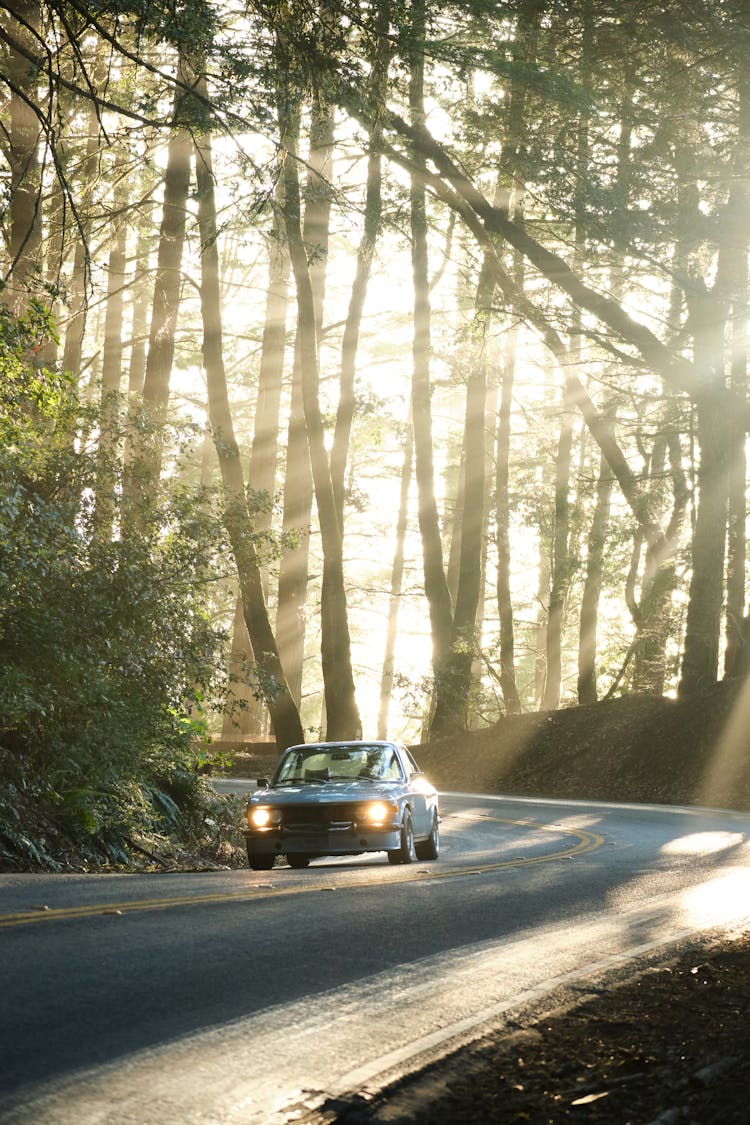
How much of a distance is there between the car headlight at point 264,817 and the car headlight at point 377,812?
955mm

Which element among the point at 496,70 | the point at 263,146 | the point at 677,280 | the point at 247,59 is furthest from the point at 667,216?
the point at 247,59

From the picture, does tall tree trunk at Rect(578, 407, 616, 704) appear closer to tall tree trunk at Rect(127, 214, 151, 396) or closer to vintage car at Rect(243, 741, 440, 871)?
tall tree trunk at Rect(127, 214, 151, 396)

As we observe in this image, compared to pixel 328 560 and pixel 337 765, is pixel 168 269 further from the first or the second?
pixel 337 765

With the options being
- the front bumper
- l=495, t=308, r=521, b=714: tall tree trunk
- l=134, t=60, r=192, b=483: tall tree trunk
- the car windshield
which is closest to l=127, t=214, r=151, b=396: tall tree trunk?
l=134, t=60, r=192, b=483: tall tree trunk

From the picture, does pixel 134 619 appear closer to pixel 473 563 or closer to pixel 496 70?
pixel 496 70

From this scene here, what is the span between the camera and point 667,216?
2592 centimetres

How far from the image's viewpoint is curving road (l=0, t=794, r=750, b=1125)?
5.29 metres

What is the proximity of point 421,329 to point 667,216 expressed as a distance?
15.4 m

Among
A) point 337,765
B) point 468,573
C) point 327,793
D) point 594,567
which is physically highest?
point 594,567

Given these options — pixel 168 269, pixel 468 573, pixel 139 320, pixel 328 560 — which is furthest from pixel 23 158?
pixel 139 320

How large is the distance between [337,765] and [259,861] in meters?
1.58

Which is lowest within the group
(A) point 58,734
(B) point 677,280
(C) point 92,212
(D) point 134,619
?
(A) point 58,734

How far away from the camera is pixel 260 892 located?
11570 millimetres

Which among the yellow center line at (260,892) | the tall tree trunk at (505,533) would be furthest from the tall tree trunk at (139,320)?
the yellow center line at (260,892)
